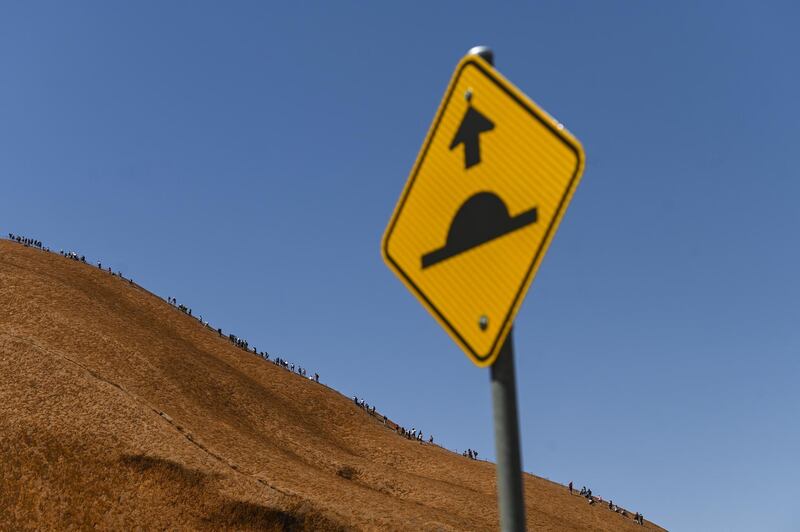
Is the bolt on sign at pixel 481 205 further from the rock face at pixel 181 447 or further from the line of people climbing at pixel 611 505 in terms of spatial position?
the line of people climbing at pixel 611 505

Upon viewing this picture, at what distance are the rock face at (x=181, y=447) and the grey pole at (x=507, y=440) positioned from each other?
121ft

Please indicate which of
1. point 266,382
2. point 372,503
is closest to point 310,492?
point 372,503

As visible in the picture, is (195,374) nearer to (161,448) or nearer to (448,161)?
(161,448)

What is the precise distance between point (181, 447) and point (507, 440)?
135 feet

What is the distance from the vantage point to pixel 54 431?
40.4 metres

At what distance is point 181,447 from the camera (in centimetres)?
4109

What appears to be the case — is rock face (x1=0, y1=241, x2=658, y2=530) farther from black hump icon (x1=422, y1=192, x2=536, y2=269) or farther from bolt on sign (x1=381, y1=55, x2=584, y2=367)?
black hump icon (x1=422, y1=192, x2=536, y2=269)

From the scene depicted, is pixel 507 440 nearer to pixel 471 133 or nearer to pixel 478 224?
pixel 478 224

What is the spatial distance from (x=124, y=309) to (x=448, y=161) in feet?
229

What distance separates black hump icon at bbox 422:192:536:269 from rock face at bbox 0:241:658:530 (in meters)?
36.8

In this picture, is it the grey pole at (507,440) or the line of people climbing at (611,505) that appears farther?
the line of people climbing at (611,505)

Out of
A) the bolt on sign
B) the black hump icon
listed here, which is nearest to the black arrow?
the bolt on sign

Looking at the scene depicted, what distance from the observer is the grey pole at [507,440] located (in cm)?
309

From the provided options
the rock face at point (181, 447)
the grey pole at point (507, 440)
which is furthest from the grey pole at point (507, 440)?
the rock face at point (181, 447)
